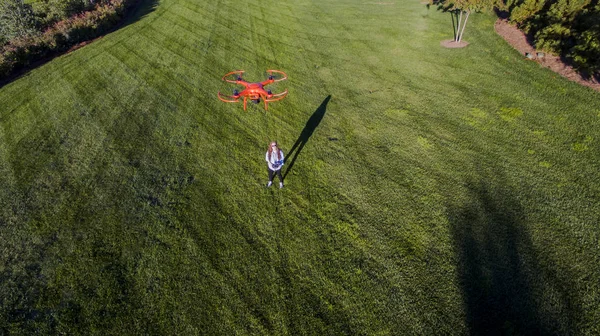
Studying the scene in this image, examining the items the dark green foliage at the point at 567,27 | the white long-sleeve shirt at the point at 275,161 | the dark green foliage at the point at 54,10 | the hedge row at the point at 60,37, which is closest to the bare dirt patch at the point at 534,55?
the dark green foliage at the point at 567,27

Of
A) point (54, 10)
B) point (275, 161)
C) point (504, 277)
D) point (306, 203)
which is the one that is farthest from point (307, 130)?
point (54, 10)

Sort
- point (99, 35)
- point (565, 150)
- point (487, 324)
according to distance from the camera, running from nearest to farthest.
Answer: point (487, 324)
point (565, 150)
point (99, 35)

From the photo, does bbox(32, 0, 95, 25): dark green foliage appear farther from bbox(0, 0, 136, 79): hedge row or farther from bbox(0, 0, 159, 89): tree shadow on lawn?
bbox(0, 0, 159, 89): tree shadow on lawn

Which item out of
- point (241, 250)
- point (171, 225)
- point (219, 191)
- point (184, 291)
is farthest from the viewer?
point (219, 191)

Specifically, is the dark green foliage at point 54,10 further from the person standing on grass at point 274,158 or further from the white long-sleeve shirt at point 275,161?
the white long-sleeve shirt at point 275,161

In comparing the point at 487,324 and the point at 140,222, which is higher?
the point at 487,324

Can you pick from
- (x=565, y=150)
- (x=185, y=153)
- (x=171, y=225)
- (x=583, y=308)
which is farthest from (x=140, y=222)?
Answer: (x=565, y=150)

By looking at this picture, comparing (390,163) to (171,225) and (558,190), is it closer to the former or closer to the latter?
(558,190)
